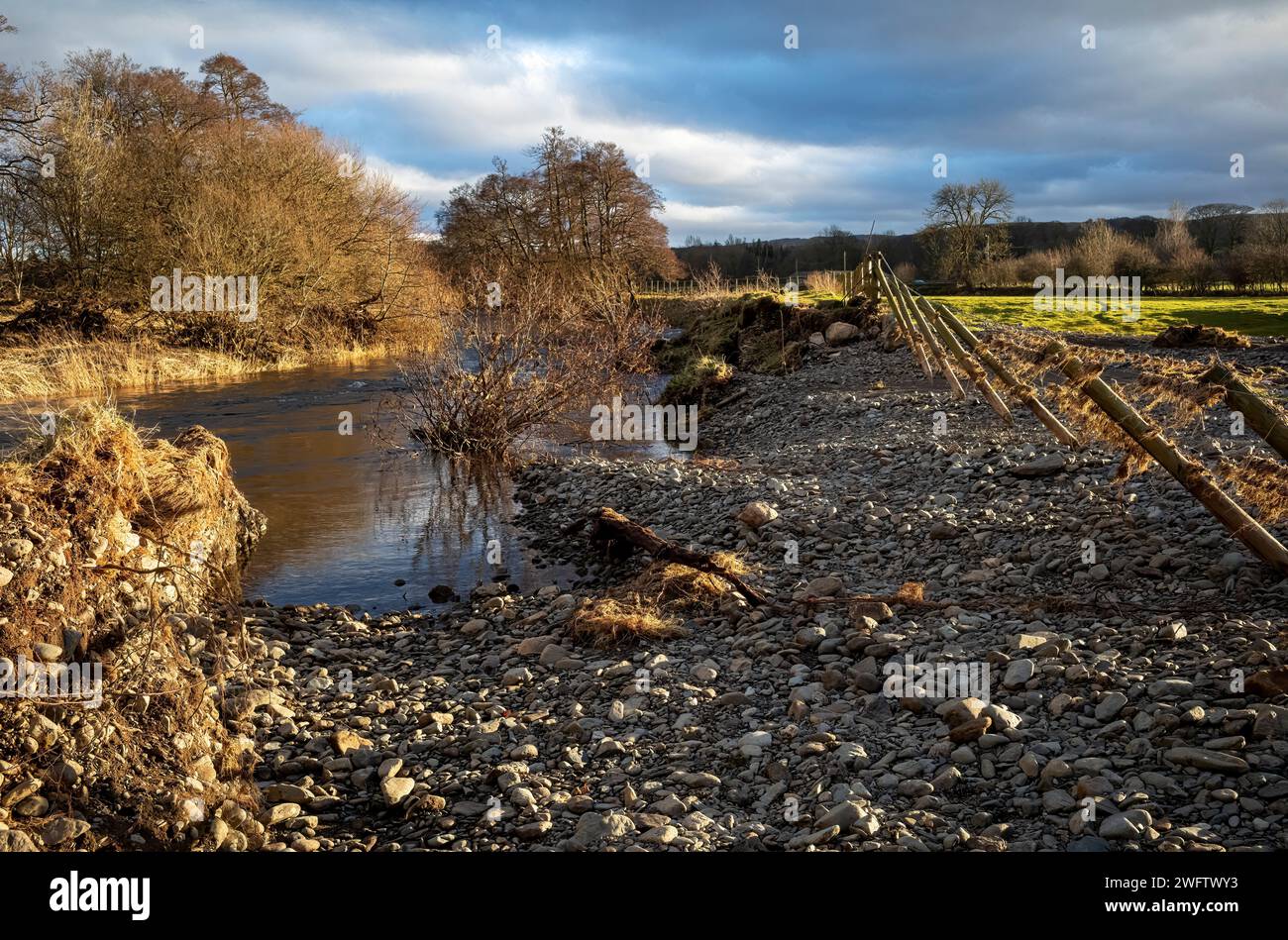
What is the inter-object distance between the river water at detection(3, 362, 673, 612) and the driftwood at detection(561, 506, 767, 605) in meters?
0.54

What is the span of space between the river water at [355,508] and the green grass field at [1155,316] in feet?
47.7

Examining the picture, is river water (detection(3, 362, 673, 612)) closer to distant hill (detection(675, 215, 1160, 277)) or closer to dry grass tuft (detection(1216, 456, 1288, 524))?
dry grass tuft (detection(1216, 456, 1288, 524))

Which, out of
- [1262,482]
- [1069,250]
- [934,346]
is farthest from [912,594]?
[1069,250]

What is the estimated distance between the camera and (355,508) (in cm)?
1241

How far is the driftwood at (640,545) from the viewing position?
7520mm

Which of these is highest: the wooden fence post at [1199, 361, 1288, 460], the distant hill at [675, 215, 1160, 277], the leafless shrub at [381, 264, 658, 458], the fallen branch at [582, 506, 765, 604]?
the distant hill at [675, 215, 1160, 277]

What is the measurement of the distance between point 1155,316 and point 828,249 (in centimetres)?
3946

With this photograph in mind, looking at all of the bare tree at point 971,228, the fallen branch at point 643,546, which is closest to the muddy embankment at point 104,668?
the fallen branch at point 643,546

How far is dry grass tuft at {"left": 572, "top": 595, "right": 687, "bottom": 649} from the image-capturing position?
6.95m

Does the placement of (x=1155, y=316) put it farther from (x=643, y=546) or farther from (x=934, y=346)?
(x=643, y=546)

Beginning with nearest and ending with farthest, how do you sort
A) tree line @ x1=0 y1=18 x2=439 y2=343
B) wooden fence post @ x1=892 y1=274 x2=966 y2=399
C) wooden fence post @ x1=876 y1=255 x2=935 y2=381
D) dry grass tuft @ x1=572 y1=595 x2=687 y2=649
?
dry grass tuft @ x1=572 y1=595 x2=687 y2=649, wooden fence post @ x1=892 y1=274 x2=966 y2=399, wooden fence post @ x1=876 y1=255 x2=935 y2=381, tree line @ x1=0 y1=18 x2=439 y2=343

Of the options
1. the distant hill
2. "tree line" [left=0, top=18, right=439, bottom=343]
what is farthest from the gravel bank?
the distant hill

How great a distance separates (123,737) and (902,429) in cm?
1105

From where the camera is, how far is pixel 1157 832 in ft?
12.3
